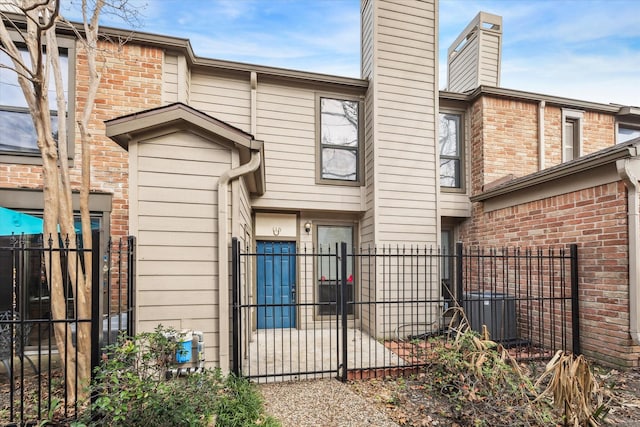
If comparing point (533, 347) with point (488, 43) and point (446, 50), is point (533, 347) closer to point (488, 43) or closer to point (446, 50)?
point (488, 43)

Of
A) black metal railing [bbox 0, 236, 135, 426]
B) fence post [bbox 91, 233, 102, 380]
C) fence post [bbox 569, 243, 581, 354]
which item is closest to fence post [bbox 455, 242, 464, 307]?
fence post [bbox 569, 243, 581, 354]

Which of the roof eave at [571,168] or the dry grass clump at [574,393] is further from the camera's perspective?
the roof eave at [571,168]

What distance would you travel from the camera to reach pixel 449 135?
7.77 m

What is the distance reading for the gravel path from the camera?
126 inches

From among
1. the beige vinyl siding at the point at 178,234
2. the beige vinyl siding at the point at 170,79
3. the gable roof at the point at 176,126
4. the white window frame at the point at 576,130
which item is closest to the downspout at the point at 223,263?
the beige vinyl siding at the point at 178,234

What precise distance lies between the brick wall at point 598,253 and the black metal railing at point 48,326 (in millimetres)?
6358

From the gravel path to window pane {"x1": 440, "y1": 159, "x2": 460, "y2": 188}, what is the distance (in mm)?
5344

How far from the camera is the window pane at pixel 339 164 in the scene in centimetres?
705

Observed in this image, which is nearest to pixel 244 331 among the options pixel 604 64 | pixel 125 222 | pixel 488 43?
pixel 125 222

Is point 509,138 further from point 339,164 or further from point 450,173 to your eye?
point 339,164

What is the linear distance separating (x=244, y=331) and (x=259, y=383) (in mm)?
755

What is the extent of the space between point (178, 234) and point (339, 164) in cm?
420

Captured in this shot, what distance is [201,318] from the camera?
12.3ft

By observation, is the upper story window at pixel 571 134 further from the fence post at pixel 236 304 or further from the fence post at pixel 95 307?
the fence post at pixel 95 307
